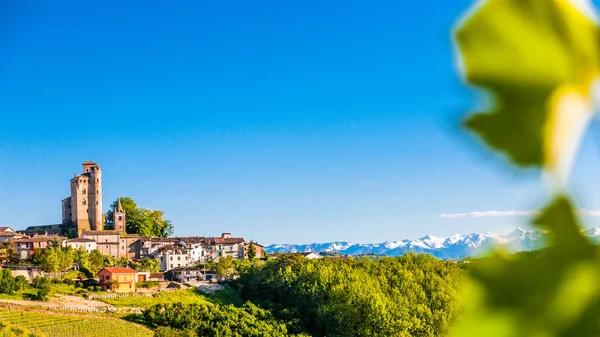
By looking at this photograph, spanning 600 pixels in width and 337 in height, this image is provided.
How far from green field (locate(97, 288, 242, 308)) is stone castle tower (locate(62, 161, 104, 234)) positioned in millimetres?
15358

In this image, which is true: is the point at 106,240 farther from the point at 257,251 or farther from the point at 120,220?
the point at 257,251

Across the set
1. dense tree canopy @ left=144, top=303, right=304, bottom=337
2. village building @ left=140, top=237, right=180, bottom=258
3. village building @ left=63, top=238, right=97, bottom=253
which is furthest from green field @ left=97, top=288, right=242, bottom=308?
village building @ left=140, top=237, right=180, bottom=258

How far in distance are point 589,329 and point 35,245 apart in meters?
39.8

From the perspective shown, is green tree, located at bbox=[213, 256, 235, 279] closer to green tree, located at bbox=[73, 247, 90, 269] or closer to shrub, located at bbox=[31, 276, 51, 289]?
green tree, located at bbox=[73, 247, 90, 269]

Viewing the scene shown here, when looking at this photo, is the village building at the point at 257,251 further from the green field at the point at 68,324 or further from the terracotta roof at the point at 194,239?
the green field at the point at 68,324

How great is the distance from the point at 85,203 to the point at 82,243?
6.84 meters

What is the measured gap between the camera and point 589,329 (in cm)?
17

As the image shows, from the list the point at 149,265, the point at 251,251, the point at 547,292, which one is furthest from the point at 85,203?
the point at 547,292

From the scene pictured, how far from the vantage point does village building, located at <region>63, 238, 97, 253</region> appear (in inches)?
1516

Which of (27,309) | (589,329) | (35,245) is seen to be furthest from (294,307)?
(589,329)

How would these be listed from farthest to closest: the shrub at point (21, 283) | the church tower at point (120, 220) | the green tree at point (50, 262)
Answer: the church tower at point (120, 220) < the green tree at point (50, 262) < the shrub at point (21, 283)

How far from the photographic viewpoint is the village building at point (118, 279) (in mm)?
31719

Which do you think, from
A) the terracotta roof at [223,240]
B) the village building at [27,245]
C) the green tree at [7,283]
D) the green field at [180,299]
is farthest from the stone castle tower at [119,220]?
the green tree at [7,283]

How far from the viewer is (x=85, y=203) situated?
45.6m
